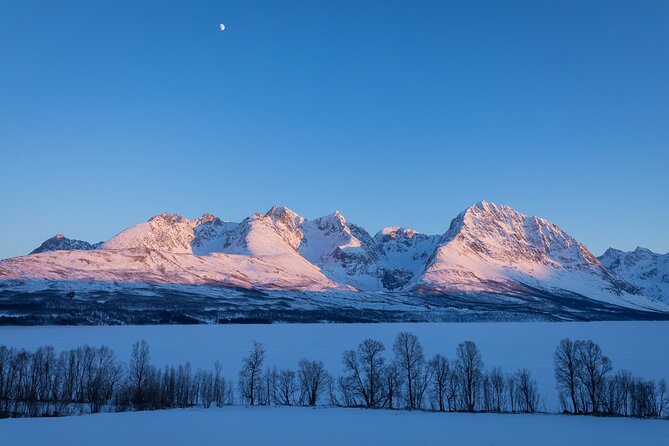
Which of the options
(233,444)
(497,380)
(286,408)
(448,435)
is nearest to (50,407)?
(286,408)

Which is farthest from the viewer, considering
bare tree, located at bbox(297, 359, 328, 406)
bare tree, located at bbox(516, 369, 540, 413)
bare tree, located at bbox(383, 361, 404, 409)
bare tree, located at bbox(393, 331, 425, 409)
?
bare tree, located at bbox(393, 331, 425, 409)

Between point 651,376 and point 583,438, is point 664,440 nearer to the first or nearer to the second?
point 583,438

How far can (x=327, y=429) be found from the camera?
4028cm

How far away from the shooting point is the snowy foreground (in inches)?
1419

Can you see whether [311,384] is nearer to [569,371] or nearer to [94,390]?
[94,390]

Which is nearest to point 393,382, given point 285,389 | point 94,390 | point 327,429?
point 285,389

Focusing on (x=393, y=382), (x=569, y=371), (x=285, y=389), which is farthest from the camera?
(x=285, y=389)

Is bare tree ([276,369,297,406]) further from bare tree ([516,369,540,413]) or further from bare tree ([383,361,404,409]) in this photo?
bare tree ([516,369,540,413])

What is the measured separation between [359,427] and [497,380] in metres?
29.9

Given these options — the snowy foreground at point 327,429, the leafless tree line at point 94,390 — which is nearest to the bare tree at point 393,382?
→ the snowy foreground at point 327,429

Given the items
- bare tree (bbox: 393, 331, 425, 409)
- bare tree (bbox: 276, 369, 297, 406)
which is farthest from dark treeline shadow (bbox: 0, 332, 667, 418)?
bare tree (bbox: 276, 369, 297, 406)

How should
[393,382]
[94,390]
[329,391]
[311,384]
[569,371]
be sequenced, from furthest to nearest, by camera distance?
[393,382]
[329,391]
[569,371]
[311,384]
[94,390]

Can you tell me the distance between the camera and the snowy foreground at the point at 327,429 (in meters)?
36.0

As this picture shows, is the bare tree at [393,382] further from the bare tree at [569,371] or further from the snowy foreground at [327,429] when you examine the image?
the bare tree at [569,371]
